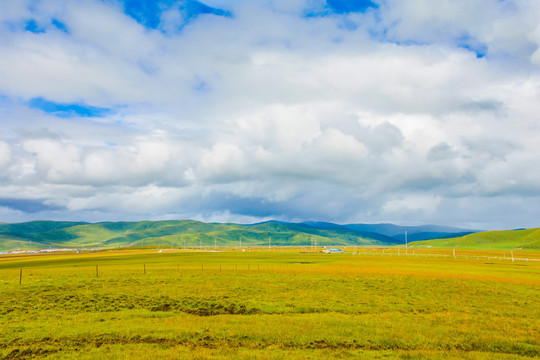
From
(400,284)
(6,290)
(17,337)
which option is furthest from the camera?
(400,284)

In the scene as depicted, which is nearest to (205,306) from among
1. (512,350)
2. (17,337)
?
(17,337)

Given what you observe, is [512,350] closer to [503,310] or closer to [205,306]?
[503,310]

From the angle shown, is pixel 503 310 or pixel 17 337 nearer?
pixel 17 337

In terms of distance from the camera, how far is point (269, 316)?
31.8 meters

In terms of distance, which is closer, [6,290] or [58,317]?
[58,317]

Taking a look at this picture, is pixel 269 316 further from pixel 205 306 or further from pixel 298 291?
pixel 298 291

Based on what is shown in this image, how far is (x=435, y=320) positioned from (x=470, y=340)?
608cm

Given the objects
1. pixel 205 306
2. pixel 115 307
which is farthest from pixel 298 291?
pixel 115 307

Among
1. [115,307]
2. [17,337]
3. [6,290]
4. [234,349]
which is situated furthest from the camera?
[6,290]

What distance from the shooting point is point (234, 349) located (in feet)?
73.5

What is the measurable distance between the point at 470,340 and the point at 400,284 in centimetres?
2759

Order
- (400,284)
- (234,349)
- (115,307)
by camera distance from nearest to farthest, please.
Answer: (234,349), (115,307), (400,284)

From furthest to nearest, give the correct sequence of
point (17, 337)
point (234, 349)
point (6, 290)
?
1. point (6, 290)
2. point (17, 337)
3. point (234, 349)

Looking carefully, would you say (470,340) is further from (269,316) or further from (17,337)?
(17,337)
